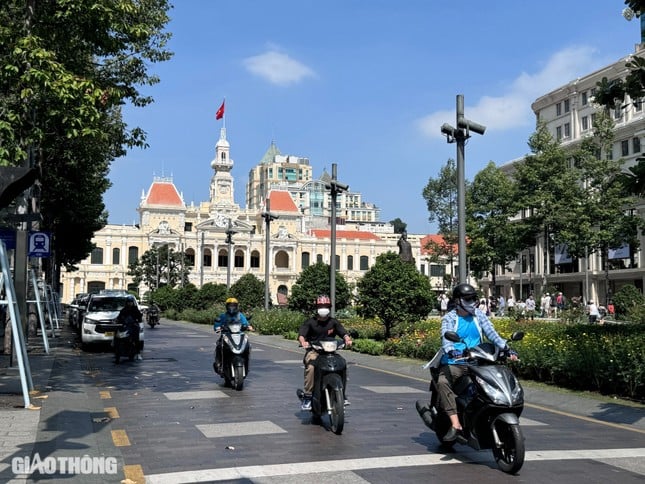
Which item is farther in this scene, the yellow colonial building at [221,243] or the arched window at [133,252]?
the arched window at [133,252]

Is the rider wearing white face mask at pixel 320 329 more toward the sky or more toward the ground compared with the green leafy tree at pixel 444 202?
more toward the ground

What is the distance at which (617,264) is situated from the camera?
5650 cm

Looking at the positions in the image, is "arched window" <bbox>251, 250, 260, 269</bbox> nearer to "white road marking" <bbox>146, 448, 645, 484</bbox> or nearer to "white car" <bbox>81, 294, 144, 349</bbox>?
"white car" <bbox>81, 294, 144, 349</bbox>

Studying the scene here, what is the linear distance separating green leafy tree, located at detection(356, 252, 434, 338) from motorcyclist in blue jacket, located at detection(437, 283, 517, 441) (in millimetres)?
13580

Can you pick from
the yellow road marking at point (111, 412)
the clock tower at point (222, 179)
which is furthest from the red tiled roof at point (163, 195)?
the yellow road marking at point (111, 412)

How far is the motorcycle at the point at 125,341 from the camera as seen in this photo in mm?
17188

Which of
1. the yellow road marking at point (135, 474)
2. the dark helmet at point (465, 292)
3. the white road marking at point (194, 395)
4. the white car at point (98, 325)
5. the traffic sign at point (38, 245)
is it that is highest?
the traffic sign at point (38, 245)

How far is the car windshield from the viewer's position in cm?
2194

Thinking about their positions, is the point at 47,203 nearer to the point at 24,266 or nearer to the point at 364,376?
the point at 24,266

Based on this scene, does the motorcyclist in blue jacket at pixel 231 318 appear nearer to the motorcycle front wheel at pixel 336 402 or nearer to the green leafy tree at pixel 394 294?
the motorcycle front wheel at pixel 336 402

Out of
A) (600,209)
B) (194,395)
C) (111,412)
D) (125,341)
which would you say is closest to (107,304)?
(125,341)

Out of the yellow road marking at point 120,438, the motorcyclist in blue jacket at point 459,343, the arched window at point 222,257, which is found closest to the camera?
the motorcyclist in blue jacket at point 459,343

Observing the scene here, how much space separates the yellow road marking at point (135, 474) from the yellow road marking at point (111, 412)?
9.85 feet

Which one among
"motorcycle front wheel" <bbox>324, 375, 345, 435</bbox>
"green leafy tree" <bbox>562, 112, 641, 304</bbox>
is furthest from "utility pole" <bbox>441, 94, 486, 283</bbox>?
"green leafy tree" <bbox>562, 112, 641, 304</bbox>
